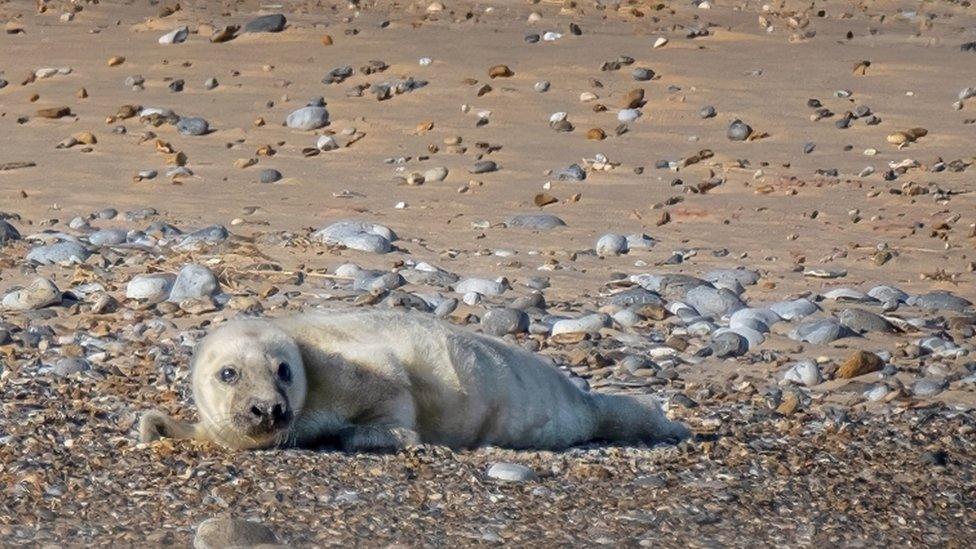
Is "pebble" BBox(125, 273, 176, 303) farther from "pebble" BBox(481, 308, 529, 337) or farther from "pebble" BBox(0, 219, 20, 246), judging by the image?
"pebble" BBox(481, 308, 529, 337)

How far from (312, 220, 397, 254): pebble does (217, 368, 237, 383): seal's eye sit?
285 cm

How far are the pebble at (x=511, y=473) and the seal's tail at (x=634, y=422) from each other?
0.62 meters

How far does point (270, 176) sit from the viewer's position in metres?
8.73

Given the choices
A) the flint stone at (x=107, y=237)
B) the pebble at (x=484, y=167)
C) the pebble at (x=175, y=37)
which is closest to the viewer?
the flint stone at (x=107, y=237)

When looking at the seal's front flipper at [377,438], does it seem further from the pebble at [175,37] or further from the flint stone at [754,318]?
the pebble at [175,37]

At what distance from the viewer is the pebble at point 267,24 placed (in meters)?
11.7

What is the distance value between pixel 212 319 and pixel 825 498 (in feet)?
9.19

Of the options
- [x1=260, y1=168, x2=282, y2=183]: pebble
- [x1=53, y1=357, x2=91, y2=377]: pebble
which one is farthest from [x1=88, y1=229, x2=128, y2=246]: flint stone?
[x1=53, y1=357, x2=91, y2=377]: pebble

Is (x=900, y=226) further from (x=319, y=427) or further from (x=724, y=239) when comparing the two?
(x=319, y=427)

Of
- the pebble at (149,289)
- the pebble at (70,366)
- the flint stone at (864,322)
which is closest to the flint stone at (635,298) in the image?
the flint stone at (864,322)

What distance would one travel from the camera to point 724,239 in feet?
25.7

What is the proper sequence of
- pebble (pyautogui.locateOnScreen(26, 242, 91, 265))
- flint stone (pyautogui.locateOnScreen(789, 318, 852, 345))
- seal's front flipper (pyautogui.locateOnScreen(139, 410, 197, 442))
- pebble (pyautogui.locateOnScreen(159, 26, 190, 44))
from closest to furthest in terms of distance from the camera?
1. seal's front flipper (pyautogui.locateOnScreen(139, 410, 197, 442))
2. flint stone (pyautogui.locateOnScreen(789, 318, 852, 345))
3. pebble (pyautogui.locateOnScreen(26, 242, 91, 265))
4. pebble (pyautogui.locateOnScreen(159, 26, 190, 44))

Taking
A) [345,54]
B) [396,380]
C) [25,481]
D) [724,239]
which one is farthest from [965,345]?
[345,54]

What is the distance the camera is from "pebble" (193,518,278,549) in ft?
12.0
